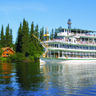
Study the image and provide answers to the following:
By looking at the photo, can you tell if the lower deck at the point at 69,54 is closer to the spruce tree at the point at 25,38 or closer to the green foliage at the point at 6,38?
the spruce tree at the point at 25,38

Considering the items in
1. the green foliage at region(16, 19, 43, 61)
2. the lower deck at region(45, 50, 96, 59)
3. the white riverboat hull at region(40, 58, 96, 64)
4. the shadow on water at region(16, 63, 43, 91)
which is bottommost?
the shadow on water at region(16, 63, 43, 91)

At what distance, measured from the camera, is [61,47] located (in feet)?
196

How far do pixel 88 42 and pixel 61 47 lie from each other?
9.90 meters

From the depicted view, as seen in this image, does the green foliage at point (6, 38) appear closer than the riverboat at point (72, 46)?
No

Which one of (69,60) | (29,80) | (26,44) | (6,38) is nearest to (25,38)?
(26,44)

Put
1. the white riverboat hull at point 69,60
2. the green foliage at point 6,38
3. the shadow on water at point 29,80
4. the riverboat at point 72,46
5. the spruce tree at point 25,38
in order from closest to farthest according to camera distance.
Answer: the shadow on water at point 29,80 < the white riverboat hull at point 69,60 < the riverboat at point 72,46 < the spruce tree at point 25,38 < the green foliage at point 6,38

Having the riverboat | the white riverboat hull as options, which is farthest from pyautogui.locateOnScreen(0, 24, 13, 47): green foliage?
the white riverboat hull

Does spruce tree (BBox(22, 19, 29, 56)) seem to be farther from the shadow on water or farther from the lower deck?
the shadow on water

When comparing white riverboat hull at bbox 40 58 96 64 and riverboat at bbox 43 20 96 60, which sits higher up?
riverboat at bbox 43 20 96 60

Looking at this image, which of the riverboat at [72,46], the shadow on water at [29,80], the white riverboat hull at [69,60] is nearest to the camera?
the shadow on water at [29,80]

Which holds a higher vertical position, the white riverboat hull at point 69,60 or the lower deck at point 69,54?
the lower deck at point 69,54

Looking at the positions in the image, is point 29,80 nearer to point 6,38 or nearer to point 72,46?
point 72,46

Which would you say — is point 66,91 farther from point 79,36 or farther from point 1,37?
point 1,37

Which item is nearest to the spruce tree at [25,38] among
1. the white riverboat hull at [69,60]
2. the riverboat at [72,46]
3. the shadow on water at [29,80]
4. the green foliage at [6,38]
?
the green foliage at [6,38]
